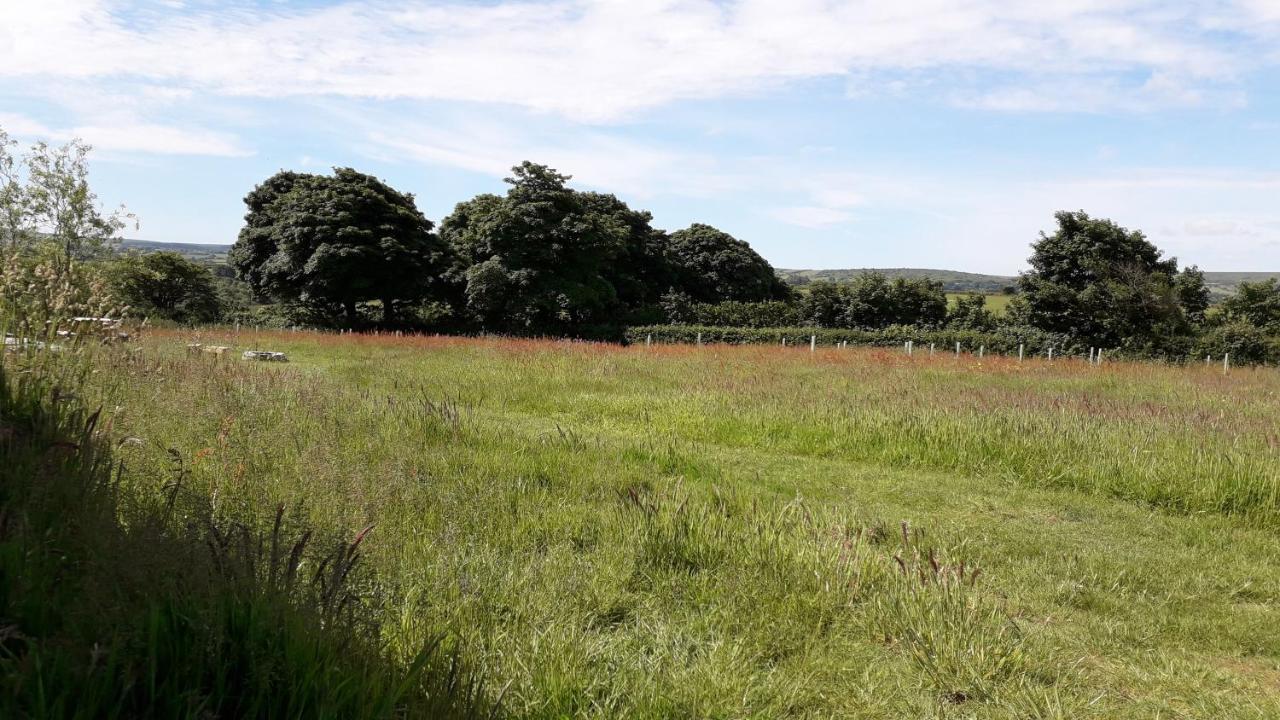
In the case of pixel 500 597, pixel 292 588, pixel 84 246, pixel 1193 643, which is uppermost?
pixel 84 246

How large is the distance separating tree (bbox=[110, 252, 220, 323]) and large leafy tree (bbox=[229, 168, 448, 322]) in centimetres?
348

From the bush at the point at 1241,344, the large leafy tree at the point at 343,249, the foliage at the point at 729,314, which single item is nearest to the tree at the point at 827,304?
the foliage at the point at 729,314

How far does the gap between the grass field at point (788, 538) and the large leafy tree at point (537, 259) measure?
915 inches

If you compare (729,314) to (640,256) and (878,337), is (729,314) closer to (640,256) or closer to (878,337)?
(878,337)

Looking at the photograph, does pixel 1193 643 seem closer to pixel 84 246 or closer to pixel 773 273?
pixel 84 246

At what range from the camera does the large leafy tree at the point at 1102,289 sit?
32.3 metres

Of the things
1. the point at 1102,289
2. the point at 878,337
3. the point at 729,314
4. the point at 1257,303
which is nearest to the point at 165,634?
the point at 878,337

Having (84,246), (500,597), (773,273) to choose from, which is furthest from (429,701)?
(773,273)

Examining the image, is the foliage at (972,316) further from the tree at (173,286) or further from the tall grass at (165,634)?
the tree at (173,286)

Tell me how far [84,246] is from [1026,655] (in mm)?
37096

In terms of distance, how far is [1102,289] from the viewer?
108 ft

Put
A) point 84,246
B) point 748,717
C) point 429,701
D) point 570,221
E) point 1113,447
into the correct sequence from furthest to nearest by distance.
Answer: point 570,221 < point 84,246 < point 1113,447 < point 748,717 < point 429,701

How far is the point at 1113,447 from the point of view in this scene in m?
7.79

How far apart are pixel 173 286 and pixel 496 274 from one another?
18.6 meters
